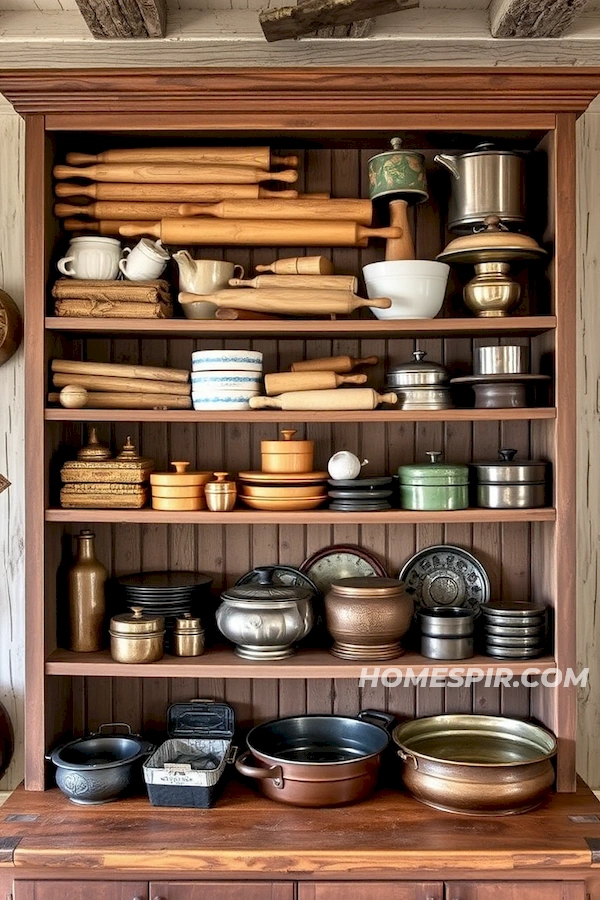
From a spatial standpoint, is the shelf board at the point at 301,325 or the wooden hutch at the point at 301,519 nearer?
the wooden hutch at the point at 301,519

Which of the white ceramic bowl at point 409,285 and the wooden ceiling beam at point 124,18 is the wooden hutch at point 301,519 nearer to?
the white ceramic bowl at point 409,285

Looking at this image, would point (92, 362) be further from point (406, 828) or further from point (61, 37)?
point (406, 828)

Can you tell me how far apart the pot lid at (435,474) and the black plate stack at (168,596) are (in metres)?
0.65

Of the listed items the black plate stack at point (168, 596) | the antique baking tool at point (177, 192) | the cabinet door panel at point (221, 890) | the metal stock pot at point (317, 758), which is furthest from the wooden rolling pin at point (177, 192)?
the cabinet door panel at point (221, 890)

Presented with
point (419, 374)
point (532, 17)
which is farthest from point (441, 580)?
point (532, 17)

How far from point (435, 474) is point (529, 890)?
3.33 feet

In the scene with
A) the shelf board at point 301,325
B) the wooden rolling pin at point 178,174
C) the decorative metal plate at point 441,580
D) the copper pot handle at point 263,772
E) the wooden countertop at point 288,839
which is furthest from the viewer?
the decorative metal plate at point 441,580

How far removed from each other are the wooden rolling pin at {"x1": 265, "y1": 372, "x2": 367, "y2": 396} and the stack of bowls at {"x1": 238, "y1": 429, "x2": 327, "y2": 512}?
13cm

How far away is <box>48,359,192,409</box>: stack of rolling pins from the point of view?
233 centimetres

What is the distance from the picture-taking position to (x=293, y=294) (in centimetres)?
230

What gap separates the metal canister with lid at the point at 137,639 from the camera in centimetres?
231

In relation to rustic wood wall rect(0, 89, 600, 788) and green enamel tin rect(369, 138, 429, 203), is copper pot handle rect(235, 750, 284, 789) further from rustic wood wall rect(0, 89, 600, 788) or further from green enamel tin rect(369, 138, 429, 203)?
green enamel tin rect(369, 138, 429, 203)

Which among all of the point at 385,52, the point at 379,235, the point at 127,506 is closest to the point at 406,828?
the point at 127,506

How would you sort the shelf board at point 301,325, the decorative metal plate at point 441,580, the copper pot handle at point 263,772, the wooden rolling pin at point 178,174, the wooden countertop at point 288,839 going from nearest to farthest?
the wooden countertop at point 288,839, the copper pot handle at point 263,772, the shelf board at point 301,325, the wooden rolling pin at point 178,174, the decorative metal plate at point 441,580
